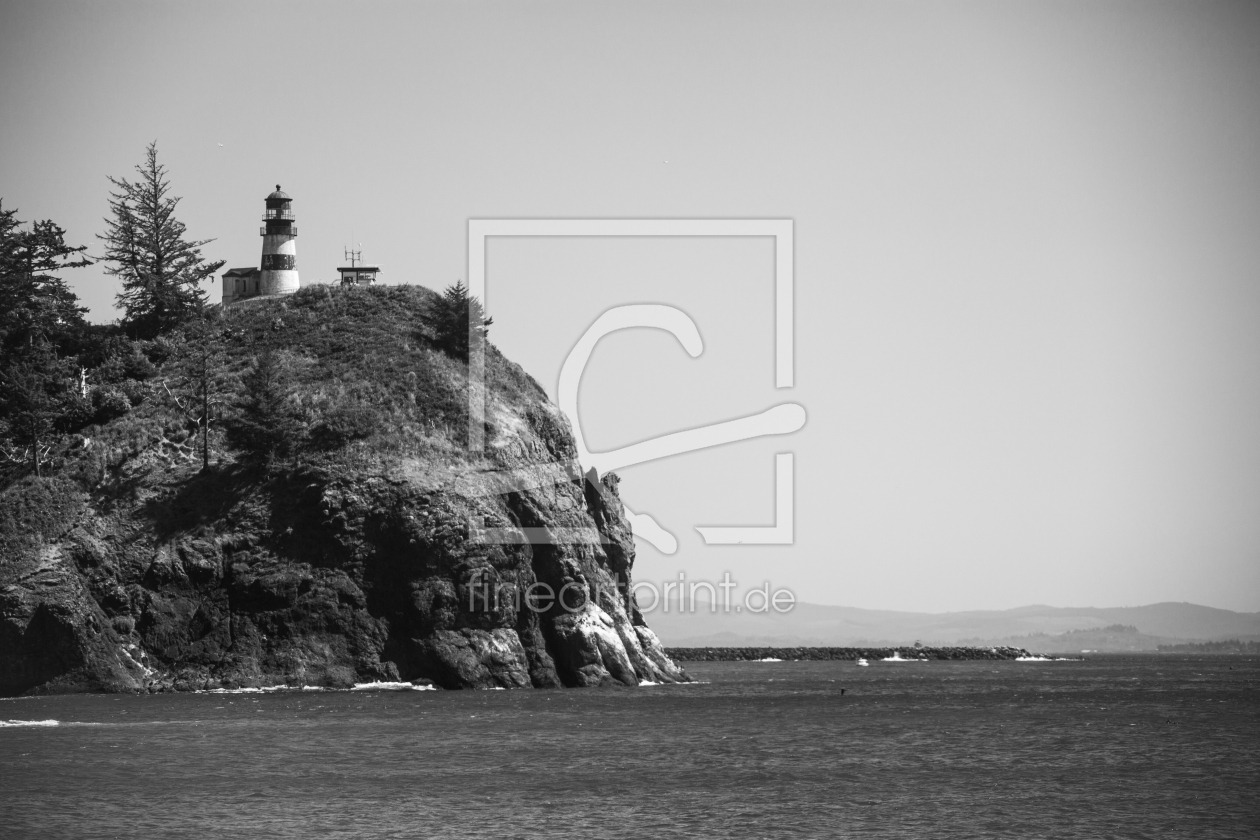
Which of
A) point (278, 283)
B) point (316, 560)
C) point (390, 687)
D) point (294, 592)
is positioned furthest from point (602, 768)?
point (278, 283)

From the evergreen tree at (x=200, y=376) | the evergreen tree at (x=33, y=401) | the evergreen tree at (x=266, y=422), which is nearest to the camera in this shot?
the evergreen tree at (x=266, y=422)

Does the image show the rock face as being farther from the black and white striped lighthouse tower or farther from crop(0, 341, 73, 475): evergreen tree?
the black and white striped lighthouse tower

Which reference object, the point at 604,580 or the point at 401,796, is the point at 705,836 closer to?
the point at 401,796

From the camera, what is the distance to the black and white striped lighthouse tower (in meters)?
127

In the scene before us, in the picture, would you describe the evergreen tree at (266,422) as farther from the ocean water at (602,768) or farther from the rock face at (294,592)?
the ocean water at (602,768)

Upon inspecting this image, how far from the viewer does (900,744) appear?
72.8 meters

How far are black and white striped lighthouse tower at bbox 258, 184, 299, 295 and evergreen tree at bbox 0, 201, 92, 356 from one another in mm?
14699

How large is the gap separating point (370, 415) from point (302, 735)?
36597 millimetres

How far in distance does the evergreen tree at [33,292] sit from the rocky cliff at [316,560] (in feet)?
46.0

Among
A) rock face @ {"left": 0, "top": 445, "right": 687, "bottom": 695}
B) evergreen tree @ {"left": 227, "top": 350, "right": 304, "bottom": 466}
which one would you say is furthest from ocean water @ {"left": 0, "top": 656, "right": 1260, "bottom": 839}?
evergreen tree @ {"left": 227, "top": 350, "right": 304, "bottom": 466}

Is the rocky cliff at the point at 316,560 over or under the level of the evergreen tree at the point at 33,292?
under

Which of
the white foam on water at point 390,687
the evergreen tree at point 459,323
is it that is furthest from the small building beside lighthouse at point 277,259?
the white foam on water at point 390,687

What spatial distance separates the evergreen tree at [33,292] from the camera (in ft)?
370

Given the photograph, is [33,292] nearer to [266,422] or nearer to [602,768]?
[266,422]
